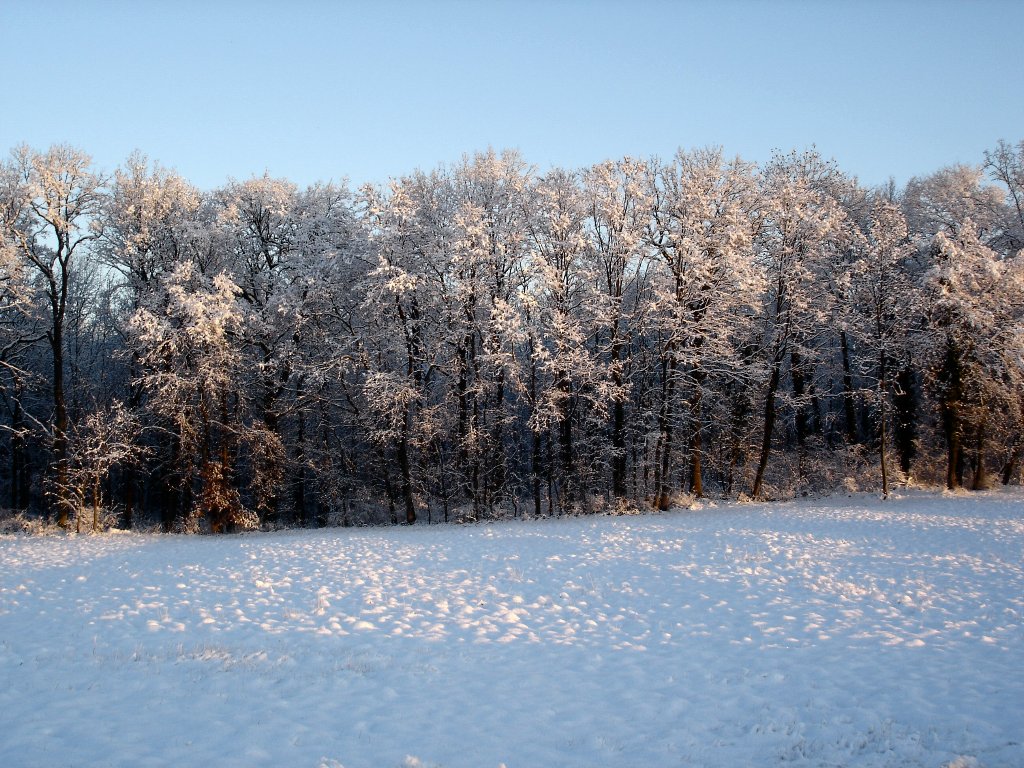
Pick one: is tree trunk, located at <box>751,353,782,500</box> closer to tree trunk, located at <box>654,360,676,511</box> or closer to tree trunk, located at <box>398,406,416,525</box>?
tree trunk, located at <box>654,360,676,511</box>

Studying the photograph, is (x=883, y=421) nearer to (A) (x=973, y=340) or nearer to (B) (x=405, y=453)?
(A) (x=973, y=340)

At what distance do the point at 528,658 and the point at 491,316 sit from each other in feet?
60.5

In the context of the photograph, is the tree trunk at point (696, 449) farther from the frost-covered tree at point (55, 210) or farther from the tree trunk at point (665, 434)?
the frost-covered tree at point (55, 210)

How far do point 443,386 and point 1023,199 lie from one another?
3149 centimetres

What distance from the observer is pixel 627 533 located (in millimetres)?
18750

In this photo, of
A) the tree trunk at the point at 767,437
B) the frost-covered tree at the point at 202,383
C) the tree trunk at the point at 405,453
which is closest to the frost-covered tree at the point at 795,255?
the tree trunk at the point at 767,437

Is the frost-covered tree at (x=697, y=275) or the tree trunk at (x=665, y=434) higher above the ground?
the frost-covered tree at (x=697, y=275)

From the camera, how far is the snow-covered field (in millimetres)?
5684

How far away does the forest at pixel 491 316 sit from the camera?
78.7 feet

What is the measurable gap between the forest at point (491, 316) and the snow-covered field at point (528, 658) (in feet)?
31.3

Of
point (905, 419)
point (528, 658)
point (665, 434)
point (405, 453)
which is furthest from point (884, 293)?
point (528, 658)

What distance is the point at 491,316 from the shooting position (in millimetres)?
25359

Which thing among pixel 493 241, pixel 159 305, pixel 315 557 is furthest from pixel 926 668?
pixel 159 305

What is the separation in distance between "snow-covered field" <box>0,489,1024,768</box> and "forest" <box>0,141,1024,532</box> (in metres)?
9.54
